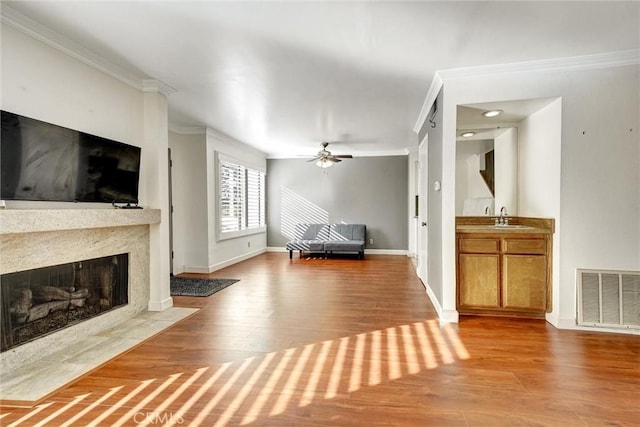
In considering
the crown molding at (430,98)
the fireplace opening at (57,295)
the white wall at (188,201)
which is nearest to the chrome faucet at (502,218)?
the crown molding at (430,98)

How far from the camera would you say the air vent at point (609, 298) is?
115 inches

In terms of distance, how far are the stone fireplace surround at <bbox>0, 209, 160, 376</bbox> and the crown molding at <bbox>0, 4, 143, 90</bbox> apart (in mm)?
1389

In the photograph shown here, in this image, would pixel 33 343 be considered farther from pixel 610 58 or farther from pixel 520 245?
pixel 610 58

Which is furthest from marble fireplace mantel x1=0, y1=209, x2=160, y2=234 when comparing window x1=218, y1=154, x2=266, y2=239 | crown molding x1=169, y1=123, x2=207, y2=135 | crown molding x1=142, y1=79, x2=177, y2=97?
window x1=218, y1=154, x2=266, y2=239

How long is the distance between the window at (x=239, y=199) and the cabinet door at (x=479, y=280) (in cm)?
441

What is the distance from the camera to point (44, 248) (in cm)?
244

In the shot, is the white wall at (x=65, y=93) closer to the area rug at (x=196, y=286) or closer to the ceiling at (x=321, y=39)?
the ceiling at (x=321, y=39)

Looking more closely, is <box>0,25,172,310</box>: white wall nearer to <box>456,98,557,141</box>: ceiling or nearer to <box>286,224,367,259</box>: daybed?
<box>456,98,557,141</box>: ceiling

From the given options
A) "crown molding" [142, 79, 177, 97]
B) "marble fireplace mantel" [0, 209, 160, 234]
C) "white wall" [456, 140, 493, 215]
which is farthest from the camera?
"white wall" [456, 140, 493, 215]

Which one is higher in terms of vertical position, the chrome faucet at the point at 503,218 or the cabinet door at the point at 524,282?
the chrome faucet at the point at 503,218

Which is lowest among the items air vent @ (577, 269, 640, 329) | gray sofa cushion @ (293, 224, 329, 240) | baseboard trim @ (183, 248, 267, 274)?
baseboard trim @ (183, 248, 267, 274)

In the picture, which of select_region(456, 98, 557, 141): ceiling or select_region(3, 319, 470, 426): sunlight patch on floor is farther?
select_region(456, 98, 557, 141): ceiling

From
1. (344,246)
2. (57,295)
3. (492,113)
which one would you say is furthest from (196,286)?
(492,113)

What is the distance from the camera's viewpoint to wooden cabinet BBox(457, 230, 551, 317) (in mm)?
3236
